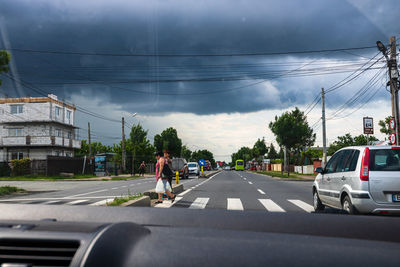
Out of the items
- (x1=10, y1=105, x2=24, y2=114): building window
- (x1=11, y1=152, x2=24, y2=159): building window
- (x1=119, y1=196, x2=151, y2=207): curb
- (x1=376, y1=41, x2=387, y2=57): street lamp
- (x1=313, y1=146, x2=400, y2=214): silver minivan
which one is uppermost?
(x1=10, y1=105, x2=24, y2=114): building window

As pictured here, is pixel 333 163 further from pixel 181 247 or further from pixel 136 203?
pixel 181 247

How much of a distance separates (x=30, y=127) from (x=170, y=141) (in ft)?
121

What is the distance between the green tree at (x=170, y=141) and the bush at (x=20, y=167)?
1647 inches

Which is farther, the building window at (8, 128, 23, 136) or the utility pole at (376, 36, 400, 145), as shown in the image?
the building window at (8, 128, 23, 136)

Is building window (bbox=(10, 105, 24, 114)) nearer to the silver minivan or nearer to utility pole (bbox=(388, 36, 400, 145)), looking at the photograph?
utility pole (bbox=(388, 36, 400, 145))

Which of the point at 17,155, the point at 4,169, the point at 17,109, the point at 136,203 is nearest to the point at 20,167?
the point at 4,169

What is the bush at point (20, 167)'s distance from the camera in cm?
3956

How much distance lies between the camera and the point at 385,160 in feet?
23.2

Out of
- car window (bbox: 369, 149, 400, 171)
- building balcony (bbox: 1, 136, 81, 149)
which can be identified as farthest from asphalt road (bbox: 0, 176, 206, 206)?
building balcony (bbox: 1, 136, 81, 149)

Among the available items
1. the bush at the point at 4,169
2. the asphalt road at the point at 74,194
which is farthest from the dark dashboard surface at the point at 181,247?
the bush at the point at 4,169

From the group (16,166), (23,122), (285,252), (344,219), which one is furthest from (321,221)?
(23,122)

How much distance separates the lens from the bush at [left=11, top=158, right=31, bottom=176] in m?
39.6

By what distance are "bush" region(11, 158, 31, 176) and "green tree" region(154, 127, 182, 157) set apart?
41.8m

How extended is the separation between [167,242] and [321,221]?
106 centimetres
